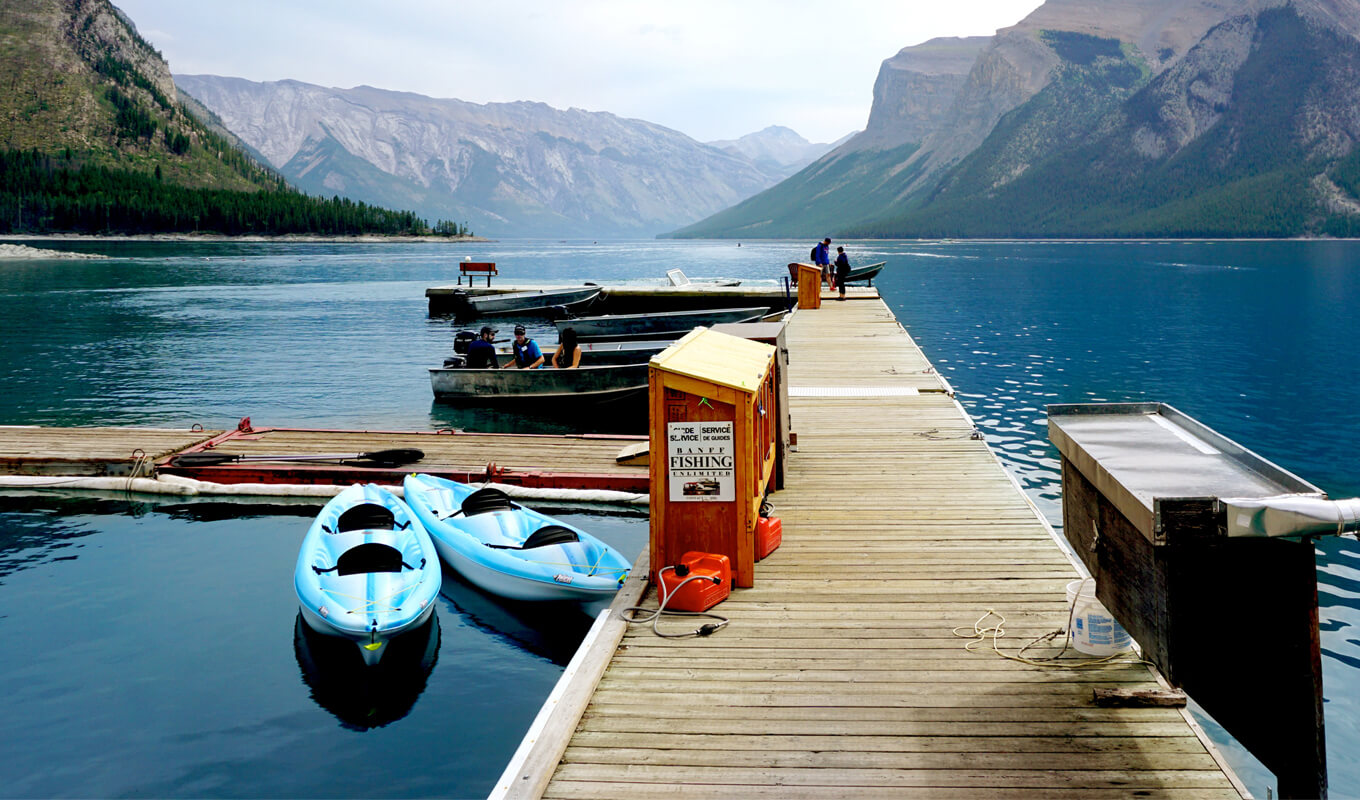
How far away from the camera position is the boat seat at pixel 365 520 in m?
12.5

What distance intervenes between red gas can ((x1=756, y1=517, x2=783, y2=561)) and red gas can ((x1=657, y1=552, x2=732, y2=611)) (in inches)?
45.5

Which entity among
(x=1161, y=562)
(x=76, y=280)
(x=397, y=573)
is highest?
(x=76, y=280)

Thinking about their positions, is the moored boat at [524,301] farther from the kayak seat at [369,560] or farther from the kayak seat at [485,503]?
the kayak seat at [369,560]

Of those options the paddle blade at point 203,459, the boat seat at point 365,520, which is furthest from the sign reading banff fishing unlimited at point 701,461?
the paddle blade at point 203,459

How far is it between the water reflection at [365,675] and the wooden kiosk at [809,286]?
2925cm

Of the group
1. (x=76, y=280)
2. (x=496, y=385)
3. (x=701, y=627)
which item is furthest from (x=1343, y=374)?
(x=76, y=280)

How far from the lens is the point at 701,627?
7.50 metres

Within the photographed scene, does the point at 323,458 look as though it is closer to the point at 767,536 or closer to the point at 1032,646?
the point at 767,536

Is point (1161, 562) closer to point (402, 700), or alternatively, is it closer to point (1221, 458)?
point (1221, 458)

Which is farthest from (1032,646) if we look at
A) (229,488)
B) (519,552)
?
(229,488)

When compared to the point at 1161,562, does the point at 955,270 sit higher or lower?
higher

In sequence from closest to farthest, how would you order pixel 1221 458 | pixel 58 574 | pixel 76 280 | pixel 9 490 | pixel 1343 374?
pixel 1221 458
pixel 58 574
pixel 9 490
pixel 1343 374
pixel 76 280

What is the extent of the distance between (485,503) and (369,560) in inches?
91.8

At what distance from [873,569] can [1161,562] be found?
423cm
